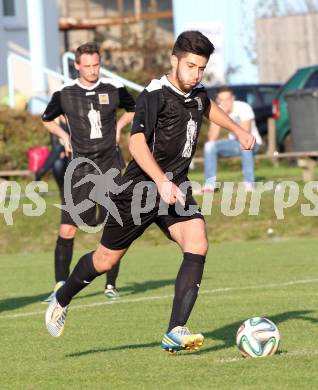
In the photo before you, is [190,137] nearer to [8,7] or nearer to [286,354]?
[286,354]

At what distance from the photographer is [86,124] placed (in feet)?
40.6

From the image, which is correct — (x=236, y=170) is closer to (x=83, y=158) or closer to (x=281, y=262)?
(x=281, y=262)

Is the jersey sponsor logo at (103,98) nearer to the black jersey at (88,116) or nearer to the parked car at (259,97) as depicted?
the black jersey at (88,116)

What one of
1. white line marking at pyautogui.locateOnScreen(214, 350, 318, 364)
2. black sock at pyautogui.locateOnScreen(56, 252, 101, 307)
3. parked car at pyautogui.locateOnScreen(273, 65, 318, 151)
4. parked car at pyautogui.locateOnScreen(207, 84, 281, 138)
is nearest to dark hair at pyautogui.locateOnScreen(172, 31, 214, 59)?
black sock at pyautogui.locateOnScreen(56, 252, 101, 307)

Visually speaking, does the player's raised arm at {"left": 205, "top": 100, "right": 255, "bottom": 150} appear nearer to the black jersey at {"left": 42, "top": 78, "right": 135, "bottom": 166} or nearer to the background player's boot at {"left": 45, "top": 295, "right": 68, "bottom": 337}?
the background player's boot at {"left": 45, "top": 295, "right": 68, "bottom": 337}

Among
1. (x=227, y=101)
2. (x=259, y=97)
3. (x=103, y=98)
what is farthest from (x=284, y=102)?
(x=103, y=98)

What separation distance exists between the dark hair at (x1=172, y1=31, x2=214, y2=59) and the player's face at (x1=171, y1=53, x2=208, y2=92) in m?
0.03

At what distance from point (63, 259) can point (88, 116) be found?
4.40 ft

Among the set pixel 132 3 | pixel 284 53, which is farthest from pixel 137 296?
pixel 132 3

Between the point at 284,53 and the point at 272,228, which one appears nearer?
the point at 272,228

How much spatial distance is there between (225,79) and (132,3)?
13.4 meters

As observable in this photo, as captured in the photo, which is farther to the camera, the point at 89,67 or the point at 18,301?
the point at 18,301

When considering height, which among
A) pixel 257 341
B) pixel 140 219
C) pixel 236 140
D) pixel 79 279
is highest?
pixel 140 219

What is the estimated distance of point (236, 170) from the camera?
1021 inches
